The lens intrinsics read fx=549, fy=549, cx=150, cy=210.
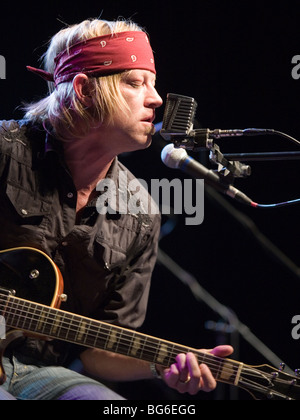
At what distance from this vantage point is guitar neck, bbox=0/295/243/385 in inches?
86.3

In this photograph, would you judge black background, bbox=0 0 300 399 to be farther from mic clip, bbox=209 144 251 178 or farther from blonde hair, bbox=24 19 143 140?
mic clip, bbox=209 144 251 178

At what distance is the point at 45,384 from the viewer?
2.18 meters

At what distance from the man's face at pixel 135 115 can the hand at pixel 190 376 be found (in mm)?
949

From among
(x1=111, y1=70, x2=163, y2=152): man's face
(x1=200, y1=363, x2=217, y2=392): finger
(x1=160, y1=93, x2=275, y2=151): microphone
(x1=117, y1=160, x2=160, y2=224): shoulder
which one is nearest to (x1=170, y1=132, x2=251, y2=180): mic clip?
(x1=160, y1=93, x2=275, y2=151): microphone

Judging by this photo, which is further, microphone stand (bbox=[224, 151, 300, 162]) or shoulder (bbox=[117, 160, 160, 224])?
shoulder (bbox=[117, 160, 160, 224])

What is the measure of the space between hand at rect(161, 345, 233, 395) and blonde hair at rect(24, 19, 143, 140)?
1.08 m

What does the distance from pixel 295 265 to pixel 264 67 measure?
1532 millimetres

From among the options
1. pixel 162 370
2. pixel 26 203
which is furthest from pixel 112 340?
pixel 26 203

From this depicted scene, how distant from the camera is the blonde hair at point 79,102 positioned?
2441 millimetres

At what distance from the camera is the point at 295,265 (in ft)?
14.0

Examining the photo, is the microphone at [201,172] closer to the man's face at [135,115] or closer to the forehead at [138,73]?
the man's face at [135,115]

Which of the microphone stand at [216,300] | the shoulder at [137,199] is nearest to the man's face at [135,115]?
the shoulder at [137,199]

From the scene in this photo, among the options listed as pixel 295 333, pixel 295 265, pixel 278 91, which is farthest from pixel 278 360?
pixel 278 91
